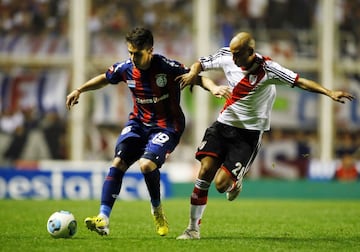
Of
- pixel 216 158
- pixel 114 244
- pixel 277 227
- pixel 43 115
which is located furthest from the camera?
pixel 43 115

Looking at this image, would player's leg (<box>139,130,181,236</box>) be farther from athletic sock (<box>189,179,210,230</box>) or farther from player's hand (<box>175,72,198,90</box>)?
player's hand (<box>175,72,198,90</box>)

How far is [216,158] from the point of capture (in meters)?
9.10

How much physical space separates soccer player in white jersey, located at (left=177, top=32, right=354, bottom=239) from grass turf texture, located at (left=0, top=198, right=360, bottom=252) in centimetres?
54

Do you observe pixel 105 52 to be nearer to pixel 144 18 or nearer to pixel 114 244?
pixel 144 18

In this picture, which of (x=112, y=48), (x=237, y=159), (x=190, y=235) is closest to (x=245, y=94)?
(x=237, y=159)

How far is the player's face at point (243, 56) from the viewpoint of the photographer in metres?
8.68

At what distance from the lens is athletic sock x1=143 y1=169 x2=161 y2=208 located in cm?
877

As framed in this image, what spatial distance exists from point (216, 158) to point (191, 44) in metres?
15.1

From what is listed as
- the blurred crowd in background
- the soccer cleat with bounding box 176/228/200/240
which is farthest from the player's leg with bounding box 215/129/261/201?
the blurred crowd in background

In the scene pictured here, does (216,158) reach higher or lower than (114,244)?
higher

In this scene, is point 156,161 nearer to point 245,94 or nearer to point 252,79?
point 245,94

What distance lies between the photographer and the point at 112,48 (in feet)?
78.7

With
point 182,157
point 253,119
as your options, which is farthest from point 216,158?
point 182,157

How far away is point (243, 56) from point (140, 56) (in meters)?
1.03
